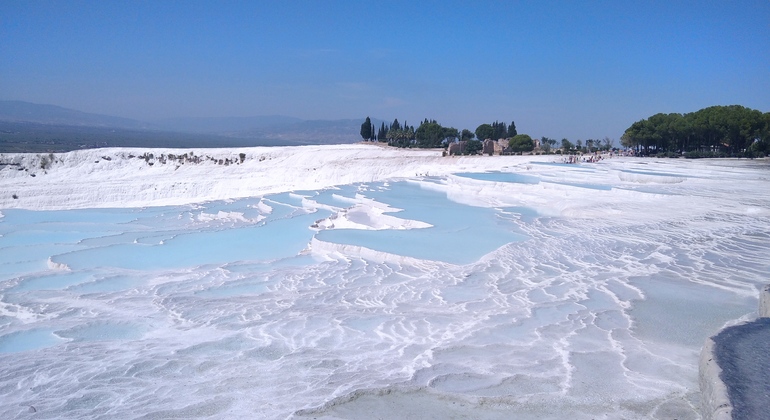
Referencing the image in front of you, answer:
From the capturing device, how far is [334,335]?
14.1 feet

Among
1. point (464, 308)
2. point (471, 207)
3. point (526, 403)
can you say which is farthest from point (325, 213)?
point (526, 403)

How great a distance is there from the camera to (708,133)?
27500mm

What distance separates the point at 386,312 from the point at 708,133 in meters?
27.8

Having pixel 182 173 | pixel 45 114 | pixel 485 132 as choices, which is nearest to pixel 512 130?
pixel 485 132

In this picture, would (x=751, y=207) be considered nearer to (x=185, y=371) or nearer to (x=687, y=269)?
(x=687, y=269)

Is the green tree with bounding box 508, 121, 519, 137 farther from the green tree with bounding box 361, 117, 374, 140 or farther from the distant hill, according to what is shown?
the distant hill

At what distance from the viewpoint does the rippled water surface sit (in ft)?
10.4

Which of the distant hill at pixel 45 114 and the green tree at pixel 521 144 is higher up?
the distant hill at pixel 45 114

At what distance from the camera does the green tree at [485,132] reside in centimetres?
3641

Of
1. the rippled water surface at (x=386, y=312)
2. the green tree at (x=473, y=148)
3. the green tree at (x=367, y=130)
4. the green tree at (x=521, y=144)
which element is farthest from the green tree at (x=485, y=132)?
the rippled water surface at (x=386, y=312)

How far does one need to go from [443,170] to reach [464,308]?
16.2m

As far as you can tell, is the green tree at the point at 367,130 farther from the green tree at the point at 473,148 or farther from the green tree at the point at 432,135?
the green tree at the point at 473,148

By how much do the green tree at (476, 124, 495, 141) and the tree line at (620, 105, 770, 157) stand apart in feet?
26.5

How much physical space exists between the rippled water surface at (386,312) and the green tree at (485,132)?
26219 mm
